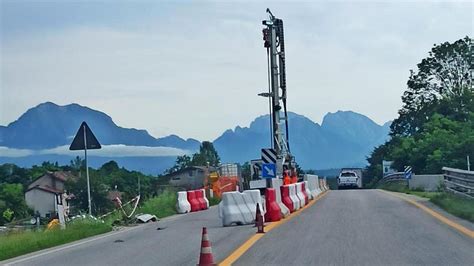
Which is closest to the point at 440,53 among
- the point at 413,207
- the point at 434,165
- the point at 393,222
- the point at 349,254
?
the point at 434,165

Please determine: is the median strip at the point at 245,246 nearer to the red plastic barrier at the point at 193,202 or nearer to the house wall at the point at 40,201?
the red plastic barrier at the point at 193,202

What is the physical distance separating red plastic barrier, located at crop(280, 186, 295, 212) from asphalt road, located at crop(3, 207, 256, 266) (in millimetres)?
3432

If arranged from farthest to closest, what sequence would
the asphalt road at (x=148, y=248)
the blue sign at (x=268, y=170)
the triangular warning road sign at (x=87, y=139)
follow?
the blue sign at (x=268, y=170)
the triangular warning road sign at (x=87, y=139)
the asphalt road at (x=148, y=248)

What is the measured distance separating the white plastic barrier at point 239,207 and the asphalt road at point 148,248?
374mm

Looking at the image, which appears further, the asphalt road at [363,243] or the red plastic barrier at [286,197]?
the red plastic barrier at [286,197]

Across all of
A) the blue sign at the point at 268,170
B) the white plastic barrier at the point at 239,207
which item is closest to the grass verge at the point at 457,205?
the white plastic barrier at the point at 239,207

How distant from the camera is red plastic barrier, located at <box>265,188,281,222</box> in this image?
21.0m

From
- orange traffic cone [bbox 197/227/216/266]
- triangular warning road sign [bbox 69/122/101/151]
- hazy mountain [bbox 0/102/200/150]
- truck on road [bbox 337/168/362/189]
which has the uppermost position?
hazy mountain [bbox 0/102/200/150]

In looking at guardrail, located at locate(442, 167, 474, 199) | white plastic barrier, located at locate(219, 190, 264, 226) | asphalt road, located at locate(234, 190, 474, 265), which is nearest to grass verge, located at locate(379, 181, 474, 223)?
guardrail, located at locate(442, 167, 474, 199)

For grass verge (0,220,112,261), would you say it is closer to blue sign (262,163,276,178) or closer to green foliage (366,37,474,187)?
blue sign (262,163,276,178)

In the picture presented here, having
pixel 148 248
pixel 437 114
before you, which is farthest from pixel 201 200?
pixel 437 114

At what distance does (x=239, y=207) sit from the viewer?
20.7m

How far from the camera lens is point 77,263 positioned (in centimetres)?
1369

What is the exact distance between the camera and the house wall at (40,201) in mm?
39156
